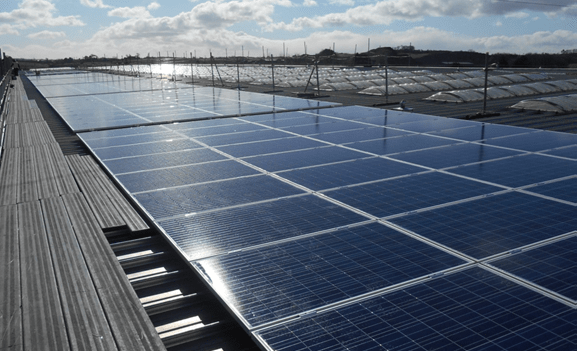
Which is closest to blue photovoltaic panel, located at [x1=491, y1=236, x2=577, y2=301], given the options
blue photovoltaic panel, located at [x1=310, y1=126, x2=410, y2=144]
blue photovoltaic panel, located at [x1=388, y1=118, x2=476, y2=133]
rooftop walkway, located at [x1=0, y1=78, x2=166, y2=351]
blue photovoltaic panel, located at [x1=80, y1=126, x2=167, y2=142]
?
rooftop walkway, located at [x1=0, y1=78, x2=166, y2=351]

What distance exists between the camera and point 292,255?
8.72 meters

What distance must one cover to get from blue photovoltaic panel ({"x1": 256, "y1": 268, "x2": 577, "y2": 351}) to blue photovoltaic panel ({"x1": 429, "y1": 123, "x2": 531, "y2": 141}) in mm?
13324

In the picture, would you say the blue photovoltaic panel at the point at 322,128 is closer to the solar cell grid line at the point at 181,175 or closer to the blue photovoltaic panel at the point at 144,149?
the blue photovoltaic panel at the point at 144,149

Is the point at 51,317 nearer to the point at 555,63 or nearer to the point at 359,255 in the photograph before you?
the point at 359,255

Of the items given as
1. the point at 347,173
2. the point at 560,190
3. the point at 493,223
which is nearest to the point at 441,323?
the point at 493,223

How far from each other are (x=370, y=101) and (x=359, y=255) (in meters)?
29.1

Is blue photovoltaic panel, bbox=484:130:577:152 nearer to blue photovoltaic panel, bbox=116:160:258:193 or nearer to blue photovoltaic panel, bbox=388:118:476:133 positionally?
blue photovoltaic panel, bbox=388:118:476:133

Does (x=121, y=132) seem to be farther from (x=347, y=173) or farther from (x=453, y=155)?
(x=453, y=155)

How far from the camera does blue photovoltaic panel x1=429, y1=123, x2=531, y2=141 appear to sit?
1970 centimetres

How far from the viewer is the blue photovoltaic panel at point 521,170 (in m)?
13.3

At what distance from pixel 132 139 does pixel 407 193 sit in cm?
1322

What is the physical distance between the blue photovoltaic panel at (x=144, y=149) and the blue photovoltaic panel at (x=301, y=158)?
3.60 metres

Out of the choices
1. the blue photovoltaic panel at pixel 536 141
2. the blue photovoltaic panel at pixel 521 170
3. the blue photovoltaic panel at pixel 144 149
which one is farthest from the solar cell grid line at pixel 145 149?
the blue photovoltaic panel at pixel 536 141

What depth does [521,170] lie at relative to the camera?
46.6 ft
